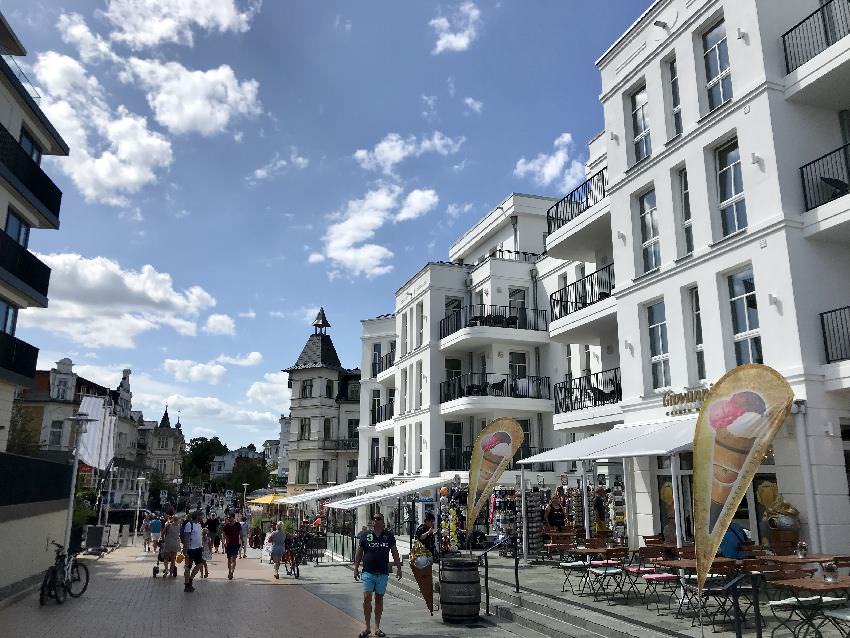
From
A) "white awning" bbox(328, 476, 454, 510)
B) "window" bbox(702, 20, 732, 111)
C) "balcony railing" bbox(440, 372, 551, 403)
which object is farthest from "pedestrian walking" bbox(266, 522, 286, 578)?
"window" bbox(702, 20, 732, 111)

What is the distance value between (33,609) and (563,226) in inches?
666

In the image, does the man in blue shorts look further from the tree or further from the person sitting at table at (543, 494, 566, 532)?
the tree

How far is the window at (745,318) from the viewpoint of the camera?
13.3 m

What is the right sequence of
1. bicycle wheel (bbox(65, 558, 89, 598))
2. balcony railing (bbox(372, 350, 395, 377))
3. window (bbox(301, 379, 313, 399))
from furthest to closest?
window (bbox(301, 379, 313, 399))
balcony railing (bbox(372, 350, 395, 377))
bicycle wheel (bbox(65, 558, 89, 598))

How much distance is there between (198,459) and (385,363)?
99.1 metres

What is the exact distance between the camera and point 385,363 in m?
37.6

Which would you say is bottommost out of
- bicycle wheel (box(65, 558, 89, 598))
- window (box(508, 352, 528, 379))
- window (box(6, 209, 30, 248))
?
bicycle wheel (box(65, 558, 89, 598))

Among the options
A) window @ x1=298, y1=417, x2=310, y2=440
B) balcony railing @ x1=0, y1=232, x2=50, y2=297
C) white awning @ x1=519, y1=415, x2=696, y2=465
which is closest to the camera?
white awning @ x1=519, y1=415, x2=696, y2=465

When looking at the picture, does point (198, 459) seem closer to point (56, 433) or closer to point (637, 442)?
point (56, 433)

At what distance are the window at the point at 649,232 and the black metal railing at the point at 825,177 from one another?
3873 mm

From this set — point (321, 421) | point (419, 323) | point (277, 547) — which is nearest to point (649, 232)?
point (277, 547)

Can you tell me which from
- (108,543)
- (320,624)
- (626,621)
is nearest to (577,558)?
(626,621)

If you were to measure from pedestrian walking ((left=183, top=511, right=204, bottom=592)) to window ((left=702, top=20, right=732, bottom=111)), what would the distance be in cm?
1569

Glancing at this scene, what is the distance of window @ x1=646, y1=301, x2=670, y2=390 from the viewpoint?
1586 cm
